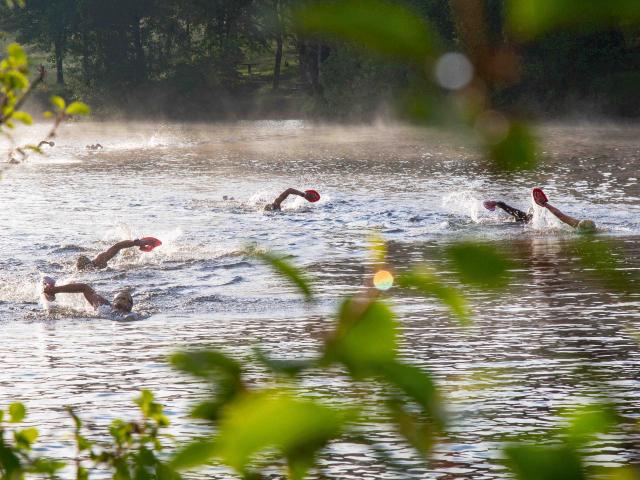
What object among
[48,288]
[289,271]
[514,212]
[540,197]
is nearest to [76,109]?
[289,271]

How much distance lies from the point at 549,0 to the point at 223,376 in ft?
1.08

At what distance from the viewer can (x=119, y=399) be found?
34.0 feet

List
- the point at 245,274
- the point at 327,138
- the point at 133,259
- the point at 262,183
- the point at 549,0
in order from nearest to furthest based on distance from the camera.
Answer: the point at 549,0
the point at 245,274
the point at 133,259
the point at 262,183
the point at 327,138

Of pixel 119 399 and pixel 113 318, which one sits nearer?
pixel 119 399

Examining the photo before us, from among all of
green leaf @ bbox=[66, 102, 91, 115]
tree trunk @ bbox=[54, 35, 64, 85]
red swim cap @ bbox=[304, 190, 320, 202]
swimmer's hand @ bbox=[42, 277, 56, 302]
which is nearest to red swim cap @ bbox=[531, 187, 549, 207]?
red swim cap @ bbox=[304, 190, 320, 202]

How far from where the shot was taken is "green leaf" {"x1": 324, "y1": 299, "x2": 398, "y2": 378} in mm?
743

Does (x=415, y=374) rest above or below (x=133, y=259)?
above

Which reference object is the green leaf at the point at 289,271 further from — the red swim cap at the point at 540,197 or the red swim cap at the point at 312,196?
the red swim cap at the point at 312,196

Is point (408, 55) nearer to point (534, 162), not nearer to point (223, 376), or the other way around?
point (534, 162)

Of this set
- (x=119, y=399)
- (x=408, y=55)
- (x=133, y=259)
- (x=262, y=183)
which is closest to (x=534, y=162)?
(x=408, y=55)

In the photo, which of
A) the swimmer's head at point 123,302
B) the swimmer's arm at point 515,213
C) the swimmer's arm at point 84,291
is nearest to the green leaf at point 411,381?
the swimmer's head at point 123,302

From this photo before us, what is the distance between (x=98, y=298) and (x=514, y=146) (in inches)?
588

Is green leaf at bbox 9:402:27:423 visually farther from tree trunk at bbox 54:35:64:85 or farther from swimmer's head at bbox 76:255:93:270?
tree trunk at bbox 54:35:64:85

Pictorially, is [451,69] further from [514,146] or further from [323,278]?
[323,278]
